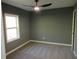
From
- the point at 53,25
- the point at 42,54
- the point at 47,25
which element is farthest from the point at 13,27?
the point at 53,25

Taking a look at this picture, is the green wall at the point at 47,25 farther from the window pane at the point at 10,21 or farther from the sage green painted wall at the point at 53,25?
the window pane at the point at 10,21

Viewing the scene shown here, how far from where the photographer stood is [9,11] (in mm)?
3559

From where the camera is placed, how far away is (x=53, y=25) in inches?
198

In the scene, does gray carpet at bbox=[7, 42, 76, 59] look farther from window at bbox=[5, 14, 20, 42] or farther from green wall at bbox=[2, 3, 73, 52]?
window at bbox=[5, 14, 20, 42]

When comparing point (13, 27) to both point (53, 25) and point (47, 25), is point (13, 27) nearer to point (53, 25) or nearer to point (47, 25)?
point (47, 25)

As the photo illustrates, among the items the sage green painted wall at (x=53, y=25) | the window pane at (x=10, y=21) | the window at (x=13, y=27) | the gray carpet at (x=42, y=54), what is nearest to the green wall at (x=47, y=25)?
the sage green painted wall at (x=53, y=25)

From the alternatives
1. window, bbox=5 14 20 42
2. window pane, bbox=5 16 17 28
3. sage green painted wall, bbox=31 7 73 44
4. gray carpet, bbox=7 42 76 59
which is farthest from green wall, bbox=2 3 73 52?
gray carpet, bbox=7 42 76 59

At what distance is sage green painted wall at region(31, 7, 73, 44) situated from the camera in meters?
4.61

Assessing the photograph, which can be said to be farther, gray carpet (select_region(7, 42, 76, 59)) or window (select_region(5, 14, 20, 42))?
window (select_region(5, 14, 20, 42))

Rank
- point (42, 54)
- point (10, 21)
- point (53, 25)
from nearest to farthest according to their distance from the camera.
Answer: point (42, 54)
point (10, 21)
point (53, 25)

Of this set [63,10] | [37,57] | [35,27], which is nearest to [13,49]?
[37,57]

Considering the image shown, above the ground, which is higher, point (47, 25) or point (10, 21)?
point (10, 21)

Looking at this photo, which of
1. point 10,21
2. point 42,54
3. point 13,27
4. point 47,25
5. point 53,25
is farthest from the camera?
point 47,25

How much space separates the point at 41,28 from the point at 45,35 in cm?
62
